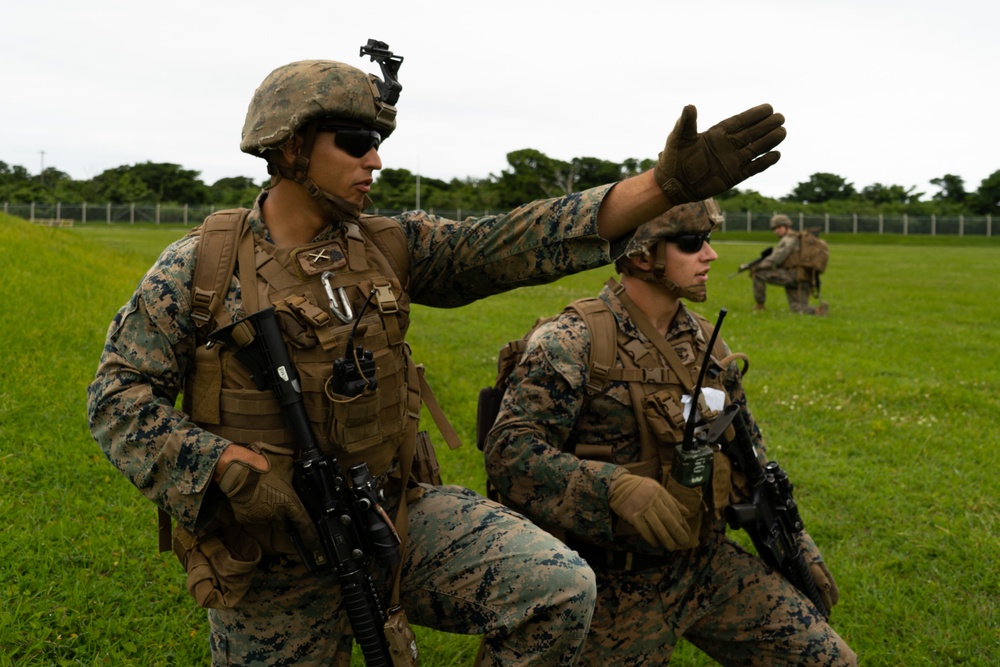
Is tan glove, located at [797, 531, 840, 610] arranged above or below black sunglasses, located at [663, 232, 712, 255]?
below

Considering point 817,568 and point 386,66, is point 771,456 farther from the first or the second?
point 386,66

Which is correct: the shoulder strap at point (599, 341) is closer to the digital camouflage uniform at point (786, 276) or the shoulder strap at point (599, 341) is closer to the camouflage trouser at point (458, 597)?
the camouflage trouser at point (458, 597)

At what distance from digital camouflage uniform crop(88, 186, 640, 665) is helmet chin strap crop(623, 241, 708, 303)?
2.93ft

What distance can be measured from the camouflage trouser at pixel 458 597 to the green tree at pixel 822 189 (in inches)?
2650

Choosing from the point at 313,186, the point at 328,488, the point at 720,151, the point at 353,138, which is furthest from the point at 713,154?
the point at 328,488

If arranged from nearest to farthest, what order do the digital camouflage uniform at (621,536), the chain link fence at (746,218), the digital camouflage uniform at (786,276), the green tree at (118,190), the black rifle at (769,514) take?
the digital camouflage uniform at (621,536) < the black rifle at (769,514) < the digital camouflage uniform at (786,276) < the chain link fence at (746,218) < the green tree at (118,190)

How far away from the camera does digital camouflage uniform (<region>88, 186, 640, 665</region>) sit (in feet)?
9.78

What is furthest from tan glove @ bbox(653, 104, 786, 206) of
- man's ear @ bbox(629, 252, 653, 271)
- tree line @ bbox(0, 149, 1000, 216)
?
tree line @ bbox(0, 149, 1000, 216)

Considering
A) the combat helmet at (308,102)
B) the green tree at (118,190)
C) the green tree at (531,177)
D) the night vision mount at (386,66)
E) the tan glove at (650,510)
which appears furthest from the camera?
the green tree at (531,177)

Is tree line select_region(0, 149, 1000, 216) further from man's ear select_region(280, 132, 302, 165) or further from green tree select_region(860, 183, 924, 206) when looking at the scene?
man's ear select_region(280, 132, 302, 165)

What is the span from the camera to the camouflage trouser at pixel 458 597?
3.00 metres

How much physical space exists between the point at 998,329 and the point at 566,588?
14.9 m

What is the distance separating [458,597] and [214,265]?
1328mm

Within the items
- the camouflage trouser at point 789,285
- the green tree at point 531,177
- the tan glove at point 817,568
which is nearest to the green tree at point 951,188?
the green tree at point 531,177
